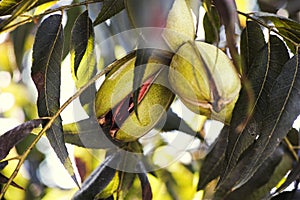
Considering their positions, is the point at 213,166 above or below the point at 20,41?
below

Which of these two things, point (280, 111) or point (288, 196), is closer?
point (280, 111)

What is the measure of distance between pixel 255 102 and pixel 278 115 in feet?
0.12

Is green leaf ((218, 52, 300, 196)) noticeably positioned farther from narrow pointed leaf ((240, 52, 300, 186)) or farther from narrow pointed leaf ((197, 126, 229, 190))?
narrow pointed leaf ((197, 126, 229, 190))

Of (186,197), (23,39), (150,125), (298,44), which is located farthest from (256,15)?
(186,197)

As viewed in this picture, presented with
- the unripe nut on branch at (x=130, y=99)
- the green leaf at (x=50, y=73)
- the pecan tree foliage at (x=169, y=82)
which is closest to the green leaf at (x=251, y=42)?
the pecan tree foliage at (x=169, y=82)

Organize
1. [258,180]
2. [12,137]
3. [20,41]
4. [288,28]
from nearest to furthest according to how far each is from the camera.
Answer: [12,137], [288,28], [258,180], [20,41]

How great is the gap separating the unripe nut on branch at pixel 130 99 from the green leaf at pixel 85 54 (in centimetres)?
5

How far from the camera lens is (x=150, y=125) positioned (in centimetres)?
67

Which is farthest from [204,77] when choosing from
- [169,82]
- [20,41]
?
[20,41]

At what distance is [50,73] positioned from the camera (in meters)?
0.68

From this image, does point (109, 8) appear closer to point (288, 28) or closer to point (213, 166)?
point (288, 28)

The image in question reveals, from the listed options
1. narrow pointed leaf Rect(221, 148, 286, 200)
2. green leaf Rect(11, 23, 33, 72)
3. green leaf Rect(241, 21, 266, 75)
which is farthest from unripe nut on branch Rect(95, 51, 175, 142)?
green leaf Rect(11, 23, 33, 72)

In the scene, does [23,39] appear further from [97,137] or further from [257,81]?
[257,81]

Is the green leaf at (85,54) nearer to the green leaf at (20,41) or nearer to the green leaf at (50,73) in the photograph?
the green leaf at (50,73)
